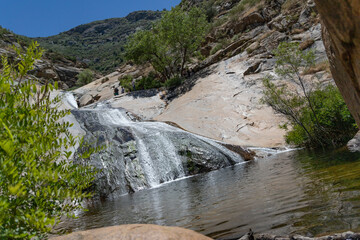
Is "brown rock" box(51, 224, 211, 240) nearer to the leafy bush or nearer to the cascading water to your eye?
the cascading water

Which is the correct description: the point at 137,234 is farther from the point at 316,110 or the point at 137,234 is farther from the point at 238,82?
the point at 238,82

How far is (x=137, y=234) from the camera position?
3.19m

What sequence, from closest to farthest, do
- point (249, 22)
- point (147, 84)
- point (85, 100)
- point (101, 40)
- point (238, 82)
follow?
point (238, 82), point (147, 84), point (85, 100), point (249, 22), point (101, 40)

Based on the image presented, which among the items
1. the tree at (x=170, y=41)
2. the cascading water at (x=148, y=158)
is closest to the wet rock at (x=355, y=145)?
the cascading water at (x=148, y=158)

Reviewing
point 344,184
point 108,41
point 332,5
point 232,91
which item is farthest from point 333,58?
point 108,41

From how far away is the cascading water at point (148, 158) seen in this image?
1516 centimetres

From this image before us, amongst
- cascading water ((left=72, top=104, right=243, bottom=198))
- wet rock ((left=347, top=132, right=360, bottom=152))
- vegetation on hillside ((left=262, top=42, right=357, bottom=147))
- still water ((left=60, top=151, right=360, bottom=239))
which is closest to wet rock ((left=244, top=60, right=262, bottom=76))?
cascading water ((left=72, top=104, right=243, bottom=198))

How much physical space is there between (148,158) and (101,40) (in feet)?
399

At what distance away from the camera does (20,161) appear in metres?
2.32

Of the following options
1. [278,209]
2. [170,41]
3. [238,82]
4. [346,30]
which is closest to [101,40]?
[170,41]

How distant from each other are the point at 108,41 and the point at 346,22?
436ft

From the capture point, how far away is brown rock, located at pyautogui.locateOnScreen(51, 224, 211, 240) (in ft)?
10.3

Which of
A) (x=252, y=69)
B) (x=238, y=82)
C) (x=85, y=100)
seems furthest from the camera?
(x=85, y=100)

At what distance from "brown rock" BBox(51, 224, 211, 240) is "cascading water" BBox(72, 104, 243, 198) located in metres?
11.7
